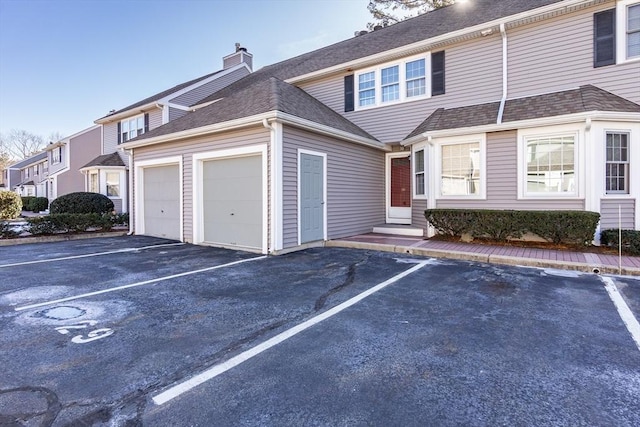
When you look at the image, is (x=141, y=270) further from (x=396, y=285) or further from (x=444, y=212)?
(x=444, y=212)

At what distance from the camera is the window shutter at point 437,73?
408 inches

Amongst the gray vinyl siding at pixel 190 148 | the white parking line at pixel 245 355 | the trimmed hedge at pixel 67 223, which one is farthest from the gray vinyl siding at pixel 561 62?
the trimmed hedge at pixel 67 223

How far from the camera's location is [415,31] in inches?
455

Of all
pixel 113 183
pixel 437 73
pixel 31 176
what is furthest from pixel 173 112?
pixel 31 176

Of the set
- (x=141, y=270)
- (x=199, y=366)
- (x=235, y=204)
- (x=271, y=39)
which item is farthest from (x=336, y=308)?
(x=271, y=39)

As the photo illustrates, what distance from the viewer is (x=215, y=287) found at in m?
5.23

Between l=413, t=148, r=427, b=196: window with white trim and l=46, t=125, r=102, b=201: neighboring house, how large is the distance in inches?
807

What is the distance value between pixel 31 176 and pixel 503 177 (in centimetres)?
5029

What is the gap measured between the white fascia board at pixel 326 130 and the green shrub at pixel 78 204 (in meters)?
11.2

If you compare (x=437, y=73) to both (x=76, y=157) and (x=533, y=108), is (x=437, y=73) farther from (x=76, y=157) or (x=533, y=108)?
(x=76, y=157)

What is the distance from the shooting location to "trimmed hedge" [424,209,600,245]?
727 cm

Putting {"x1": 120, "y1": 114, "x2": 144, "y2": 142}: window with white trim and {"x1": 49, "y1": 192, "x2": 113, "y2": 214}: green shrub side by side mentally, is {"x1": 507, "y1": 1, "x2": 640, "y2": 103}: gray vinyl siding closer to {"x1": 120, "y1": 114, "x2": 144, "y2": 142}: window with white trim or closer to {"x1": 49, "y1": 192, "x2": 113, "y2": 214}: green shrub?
{"x1": 49, "y1": 192, "x2": 113, "y2": 214}: green shrub

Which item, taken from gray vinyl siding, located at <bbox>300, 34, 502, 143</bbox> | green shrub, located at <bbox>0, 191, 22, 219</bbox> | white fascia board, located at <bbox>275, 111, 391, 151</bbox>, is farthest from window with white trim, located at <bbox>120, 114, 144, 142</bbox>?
white fascia board, located at <bbox>275, 111, 391, 151</bbox>

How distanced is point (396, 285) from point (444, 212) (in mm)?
4389
